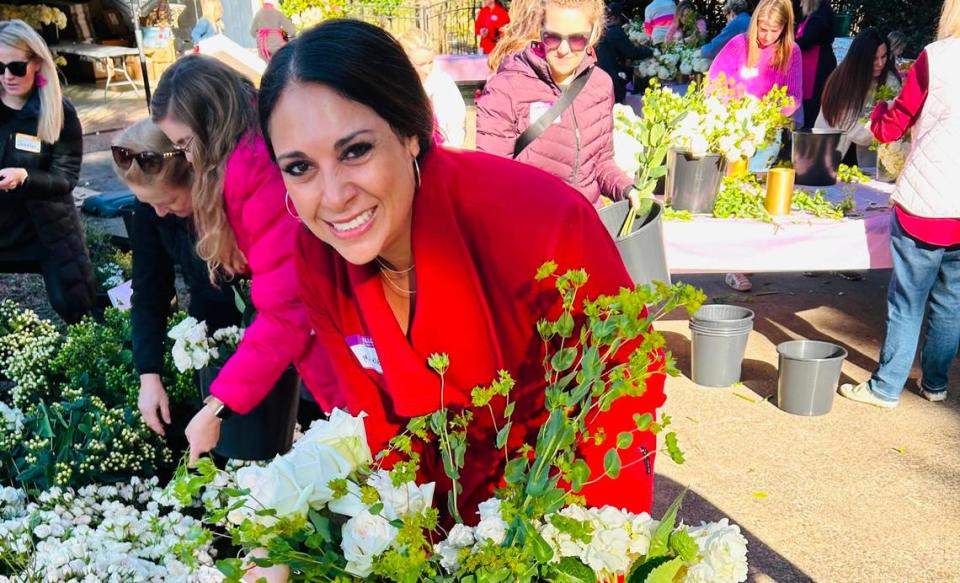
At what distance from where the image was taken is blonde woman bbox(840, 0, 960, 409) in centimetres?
331

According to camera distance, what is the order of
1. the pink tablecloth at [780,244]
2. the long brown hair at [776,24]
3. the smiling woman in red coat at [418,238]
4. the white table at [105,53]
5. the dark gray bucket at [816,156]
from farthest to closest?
the white table at [105,53], the long brown hair at [776,24], the dark gray bucket at [816,156], the pink tablecloth at [780,244], the smiling woman in red coat at [418,238]

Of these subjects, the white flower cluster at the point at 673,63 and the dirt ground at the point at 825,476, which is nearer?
the dirt ground at the point at 825,476

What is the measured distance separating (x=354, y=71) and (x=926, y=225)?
10.2 feet

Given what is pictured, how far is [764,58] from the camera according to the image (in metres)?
5.39

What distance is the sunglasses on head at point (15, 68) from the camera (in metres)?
3.90

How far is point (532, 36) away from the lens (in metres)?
3.74

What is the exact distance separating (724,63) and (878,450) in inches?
115

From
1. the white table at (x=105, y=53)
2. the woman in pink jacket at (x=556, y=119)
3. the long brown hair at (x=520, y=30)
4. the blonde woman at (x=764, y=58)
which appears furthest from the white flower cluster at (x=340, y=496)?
the white table at (x=105, y=53)

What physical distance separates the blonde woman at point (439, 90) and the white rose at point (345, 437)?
380 cm

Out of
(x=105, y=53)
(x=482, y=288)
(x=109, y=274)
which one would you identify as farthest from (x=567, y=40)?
(x=105, y=53)

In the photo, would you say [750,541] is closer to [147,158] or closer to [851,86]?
[147,158]

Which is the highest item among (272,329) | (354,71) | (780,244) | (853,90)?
(354,71)

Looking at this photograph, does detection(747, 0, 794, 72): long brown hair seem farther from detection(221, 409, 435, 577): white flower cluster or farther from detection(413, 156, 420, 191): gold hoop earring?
detection(221, 409, 435, 577): white flower cluster

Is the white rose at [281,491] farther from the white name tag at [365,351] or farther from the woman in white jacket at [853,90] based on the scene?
the woman in white jacket at [853,90]
